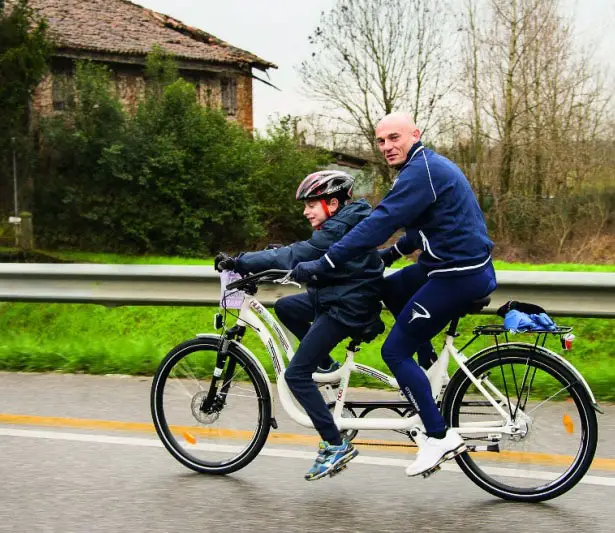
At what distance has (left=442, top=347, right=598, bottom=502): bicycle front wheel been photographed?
4.50 m

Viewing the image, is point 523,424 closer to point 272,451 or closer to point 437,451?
point 437,451

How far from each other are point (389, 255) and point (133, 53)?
118 feet

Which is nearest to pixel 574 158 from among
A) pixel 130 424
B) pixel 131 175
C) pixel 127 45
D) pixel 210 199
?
pixel 210 199

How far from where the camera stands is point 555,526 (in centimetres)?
423

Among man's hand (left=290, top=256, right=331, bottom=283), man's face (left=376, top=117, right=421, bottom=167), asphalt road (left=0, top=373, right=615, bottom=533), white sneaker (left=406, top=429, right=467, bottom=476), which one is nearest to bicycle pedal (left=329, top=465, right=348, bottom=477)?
asphalt road (left=0, top=373, right=615, bottom=533)

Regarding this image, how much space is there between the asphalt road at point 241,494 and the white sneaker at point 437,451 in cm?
16

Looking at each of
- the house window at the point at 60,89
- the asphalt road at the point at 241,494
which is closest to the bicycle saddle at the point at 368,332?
the asphalt road at the point at 241,494

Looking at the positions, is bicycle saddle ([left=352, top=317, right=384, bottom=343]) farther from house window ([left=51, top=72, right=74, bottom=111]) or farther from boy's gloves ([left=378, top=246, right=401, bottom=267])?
house window ([left=51, top=72, right=74, bottom=111])

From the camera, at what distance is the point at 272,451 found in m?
5.42

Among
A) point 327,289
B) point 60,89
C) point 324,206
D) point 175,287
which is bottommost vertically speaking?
point 175,287

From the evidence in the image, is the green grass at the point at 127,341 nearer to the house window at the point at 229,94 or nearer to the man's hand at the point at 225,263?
the man's hand at the point at 225,263

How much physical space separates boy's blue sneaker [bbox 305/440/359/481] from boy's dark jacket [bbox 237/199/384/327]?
0.61 metres

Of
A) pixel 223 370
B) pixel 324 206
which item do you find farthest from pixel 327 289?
pixel 223 370

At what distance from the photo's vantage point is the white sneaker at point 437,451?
14.9 feet
